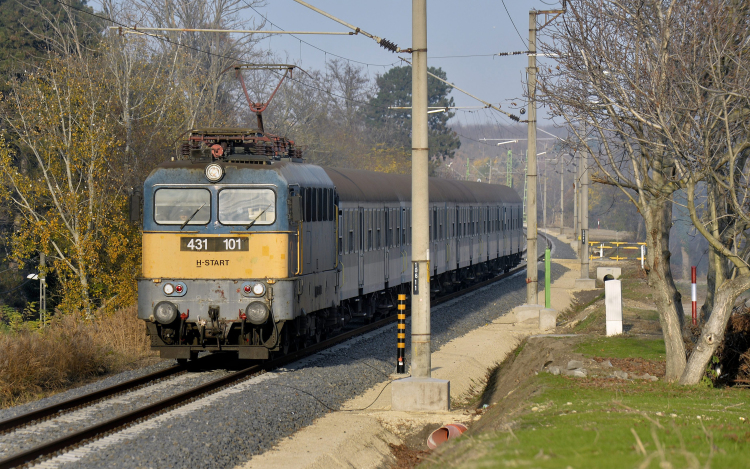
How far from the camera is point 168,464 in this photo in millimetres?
8602

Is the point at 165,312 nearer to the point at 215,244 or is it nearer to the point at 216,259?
the point at 216,259

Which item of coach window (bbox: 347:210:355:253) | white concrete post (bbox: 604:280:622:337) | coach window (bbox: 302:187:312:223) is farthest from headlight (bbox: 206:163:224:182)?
white concrete post (bbox: 604:280:622:337)

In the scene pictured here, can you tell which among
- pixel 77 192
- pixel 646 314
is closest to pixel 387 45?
pixel 646 314

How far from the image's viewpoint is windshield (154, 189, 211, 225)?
14445 mm

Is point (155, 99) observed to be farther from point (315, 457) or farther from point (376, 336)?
point (315, 457)

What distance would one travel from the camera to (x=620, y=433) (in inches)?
302

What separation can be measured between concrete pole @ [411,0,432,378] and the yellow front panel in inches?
109

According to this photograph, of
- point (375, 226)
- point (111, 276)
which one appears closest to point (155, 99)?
point (111, 276)

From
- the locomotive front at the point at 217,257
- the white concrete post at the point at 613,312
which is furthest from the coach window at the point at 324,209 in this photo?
the white concrete post at the point at 613,312

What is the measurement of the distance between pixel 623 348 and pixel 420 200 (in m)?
6.09

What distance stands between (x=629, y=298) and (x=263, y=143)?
16293mm

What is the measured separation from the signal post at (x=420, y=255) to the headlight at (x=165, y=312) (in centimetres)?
405

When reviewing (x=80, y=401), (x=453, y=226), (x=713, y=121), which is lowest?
(x=80, y=401)

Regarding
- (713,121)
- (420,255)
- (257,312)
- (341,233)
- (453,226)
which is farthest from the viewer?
(453,226)
